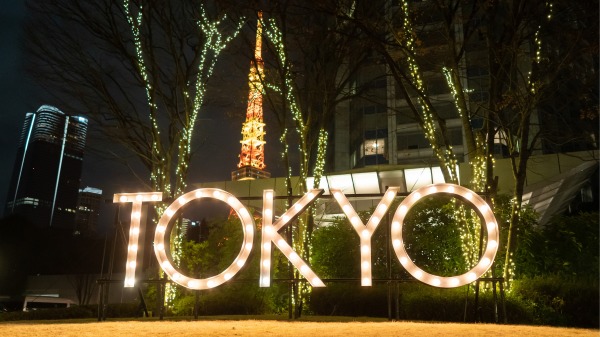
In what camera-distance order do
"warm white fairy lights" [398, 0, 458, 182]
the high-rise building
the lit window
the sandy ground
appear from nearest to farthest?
the sandy ground, "warm white fairy lights" [398, 0, 458, 182], the lit window, the high-rise building

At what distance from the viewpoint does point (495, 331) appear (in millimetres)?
7898

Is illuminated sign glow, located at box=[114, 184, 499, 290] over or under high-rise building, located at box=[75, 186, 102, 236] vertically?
under

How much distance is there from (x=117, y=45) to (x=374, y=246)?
10070 mm

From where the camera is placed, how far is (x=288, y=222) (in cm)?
1016

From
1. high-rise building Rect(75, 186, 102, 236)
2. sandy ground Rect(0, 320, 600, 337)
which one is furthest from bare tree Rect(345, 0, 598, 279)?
high-rise building Rect(75, 186, 102, 236)

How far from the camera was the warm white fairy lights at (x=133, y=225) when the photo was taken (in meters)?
10.6

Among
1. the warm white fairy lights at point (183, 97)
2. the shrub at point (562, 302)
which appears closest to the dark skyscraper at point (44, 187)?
the warm white fairy lights at point (183, 97)

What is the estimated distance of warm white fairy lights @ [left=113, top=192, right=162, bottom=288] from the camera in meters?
10.6

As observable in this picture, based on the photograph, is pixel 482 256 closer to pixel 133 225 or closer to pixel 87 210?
pixel 133 225

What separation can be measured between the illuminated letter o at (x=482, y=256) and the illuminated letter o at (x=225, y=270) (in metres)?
2.93

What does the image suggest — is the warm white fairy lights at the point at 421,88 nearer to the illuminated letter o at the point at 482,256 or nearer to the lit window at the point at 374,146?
the illuminated letter o at the point at 482,256

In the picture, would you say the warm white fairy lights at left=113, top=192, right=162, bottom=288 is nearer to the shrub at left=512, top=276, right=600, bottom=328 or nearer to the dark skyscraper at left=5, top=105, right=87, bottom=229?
the shrub at left=512, top=276, right=600, bottom=328

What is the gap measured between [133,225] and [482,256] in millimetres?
7197

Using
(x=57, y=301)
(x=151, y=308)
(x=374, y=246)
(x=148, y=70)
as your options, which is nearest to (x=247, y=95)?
(x=148, y=70)
